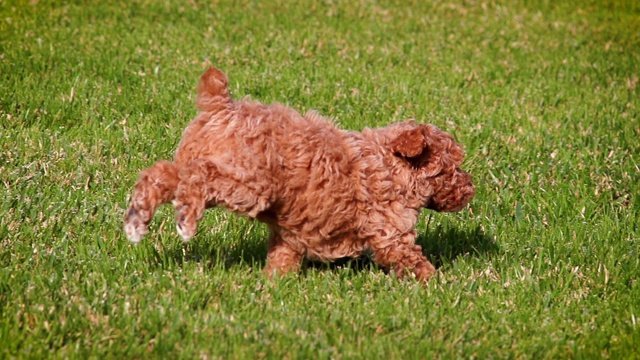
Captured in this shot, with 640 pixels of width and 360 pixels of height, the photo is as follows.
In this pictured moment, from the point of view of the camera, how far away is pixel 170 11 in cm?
1102

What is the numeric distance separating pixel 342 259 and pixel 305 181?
104 centimetres

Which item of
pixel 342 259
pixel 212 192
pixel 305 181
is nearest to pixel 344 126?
pixel 342 259

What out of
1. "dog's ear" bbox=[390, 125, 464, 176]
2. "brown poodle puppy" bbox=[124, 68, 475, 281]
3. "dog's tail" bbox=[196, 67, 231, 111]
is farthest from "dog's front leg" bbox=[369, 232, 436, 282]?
"dog's tail" bbox=[196, 67, 231, 111]

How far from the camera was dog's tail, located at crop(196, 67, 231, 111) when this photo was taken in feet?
15.9

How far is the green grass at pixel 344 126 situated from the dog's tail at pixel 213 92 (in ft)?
3.01

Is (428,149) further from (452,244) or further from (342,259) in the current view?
(452,244)

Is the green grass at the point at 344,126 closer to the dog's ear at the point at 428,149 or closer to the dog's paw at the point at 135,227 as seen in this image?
the dog's paw at the point at 135,227

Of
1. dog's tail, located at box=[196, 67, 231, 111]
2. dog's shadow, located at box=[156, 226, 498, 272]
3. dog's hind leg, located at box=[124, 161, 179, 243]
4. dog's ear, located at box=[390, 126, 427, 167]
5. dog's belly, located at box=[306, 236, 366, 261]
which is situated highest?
dog's tail, located at box=[196, 67, 231, 111]

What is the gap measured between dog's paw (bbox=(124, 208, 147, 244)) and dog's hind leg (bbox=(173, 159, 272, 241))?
0.17 meters

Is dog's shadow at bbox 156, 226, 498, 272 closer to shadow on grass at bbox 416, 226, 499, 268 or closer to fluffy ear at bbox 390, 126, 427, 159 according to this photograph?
shadow on grass at bbox 416, 226, 499, 268

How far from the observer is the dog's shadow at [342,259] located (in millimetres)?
5508

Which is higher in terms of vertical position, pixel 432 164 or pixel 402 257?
pixel 432 164

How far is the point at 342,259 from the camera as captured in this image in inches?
228

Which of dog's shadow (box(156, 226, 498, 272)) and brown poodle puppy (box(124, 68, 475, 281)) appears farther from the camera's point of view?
dog's shadow (box(156, 226, 498, 272))
